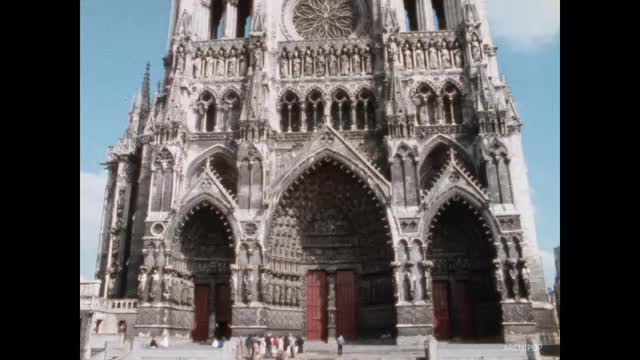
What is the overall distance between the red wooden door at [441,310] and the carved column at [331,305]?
449cm

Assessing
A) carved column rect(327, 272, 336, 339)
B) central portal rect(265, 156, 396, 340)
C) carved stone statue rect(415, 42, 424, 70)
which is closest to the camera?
central portal rect(265, 156, 396, 340)

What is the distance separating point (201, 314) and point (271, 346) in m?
5.00

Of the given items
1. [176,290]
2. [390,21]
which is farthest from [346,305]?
[390,21]

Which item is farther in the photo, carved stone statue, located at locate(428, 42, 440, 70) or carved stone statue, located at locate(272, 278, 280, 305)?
carved stone statue, located at locate(428, 42, 440, 70)

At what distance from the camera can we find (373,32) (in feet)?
86.6

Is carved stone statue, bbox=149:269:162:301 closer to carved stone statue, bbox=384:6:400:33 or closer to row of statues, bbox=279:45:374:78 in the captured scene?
row of statues, bbox=279:45:374:78

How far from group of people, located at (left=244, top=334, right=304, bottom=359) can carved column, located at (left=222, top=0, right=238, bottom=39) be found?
53.4ft

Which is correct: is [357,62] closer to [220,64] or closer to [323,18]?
[323,18]

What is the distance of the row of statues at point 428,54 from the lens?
Answer: 25.1 m

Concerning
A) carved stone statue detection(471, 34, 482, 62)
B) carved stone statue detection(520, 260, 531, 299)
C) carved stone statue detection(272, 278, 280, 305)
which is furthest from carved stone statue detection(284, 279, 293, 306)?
carved stone statue detection(471, 34, 482, 62)

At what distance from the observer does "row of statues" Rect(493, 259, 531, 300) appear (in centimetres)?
1969

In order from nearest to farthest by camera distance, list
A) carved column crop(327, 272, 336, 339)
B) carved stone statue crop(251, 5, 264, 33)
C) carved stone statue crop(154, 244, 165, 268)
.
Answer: carved stone statue crop(154, 244, 165, 268), carved column crop(327, 272, 336, 339), carved stone statue crop(251, 5, 264, 33)
